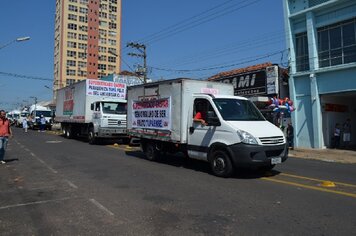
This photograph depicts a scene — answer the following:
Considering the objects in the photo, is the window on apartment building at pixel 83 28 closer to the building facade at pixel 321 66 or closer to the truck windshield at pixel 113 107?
the truck windshield at pixel 113 107

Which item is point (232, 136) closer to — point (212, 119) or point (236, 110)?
point (212, 119)

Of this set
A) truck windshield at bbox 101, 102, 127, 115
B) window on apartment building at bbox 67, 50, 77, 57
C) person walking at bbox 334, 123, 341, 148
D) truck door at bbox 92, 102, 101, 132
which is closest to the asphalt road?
truck door at bbox 92, 102, 101, 132

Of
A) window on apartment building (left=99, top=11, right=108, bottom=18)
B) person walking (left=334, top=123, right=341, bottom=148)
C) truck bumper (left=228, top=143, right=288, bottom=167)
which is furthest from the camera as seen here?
window on apartment building (left=99, top=11, right=108, bottom=18)

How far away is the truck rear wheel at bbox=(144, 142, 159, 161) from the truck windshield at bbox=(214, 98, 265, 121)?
356 cm

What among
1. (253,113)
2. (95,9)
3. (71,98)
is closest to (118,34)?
(95,9)

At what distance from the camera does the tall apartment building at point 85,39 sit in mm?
111125

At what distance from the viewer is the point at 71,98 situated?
1003 inches

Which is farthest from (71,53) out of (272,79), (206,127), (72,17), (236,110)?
(236,110)

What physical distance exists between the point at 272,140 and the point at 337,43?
1387cm

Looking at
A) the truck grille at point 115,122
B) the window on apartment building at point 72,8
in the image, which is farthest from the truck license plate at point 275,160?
the window on apartment building at point 72,8

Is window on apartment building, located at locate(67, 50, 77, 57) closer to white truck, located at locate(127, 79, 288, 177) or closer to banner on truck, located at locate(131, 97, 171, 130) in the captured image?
banner on truck, located at locate(131, 97, 171, 130)

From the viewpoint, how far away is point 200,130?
34.0 ft

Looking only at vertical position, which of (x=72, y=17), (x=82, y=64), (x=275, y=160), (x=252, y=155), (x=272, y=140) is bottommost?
(x=275, y=160)

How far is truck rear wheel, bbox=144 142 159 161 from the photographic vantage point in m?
→ 12.8
